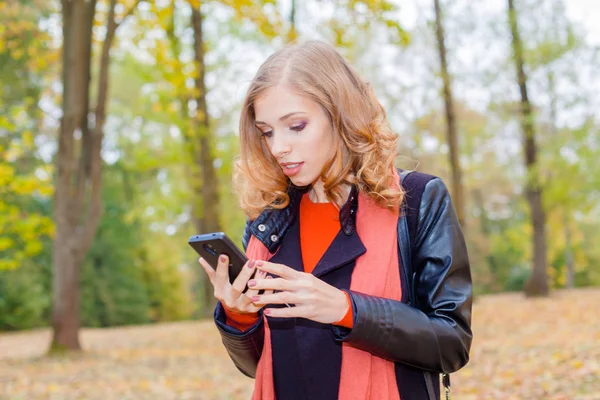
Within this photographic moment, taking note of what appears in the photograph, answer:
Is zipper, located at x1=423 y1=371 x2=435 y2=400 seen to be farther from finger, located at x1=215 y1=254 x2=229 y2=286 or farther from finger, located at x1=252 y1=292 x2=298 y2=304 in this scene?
finger, located at x1=215 y1=254 x2=229 y2=286

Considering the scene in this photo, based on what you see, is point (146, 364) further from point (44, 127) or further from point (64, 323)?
point (44, 127)

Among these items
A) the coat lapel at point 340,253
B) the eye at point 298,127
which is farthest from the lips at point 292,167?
the coat lapel at point 340,253

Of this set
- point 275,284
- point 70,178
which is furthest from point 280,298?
point 70,178

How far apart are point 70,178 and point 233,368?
4.61m

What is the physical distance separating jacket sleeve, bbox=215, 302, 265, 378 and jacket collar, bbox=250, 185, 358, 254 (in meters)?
0.24

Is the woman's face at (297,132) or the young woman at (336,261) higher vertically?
the woman's face at (297,132)

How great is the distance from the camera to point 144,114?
22938mm

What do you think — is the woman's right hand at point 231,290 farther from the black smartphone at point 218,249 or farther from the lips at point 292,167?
the lips at point 292,167

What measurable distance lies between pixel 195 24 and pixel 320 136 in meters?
15.5

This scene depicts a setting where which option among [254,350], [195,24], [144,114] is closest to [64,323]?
[195,24]

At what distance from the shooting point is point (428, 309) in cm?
178

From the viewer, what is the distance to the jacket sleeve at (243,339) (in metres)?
1.98

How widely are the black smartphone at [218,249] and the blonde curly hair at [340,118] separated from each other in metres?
0.31

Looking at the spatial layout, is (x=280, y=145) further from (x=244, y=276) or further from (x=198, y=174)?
(x=198, y=174)
